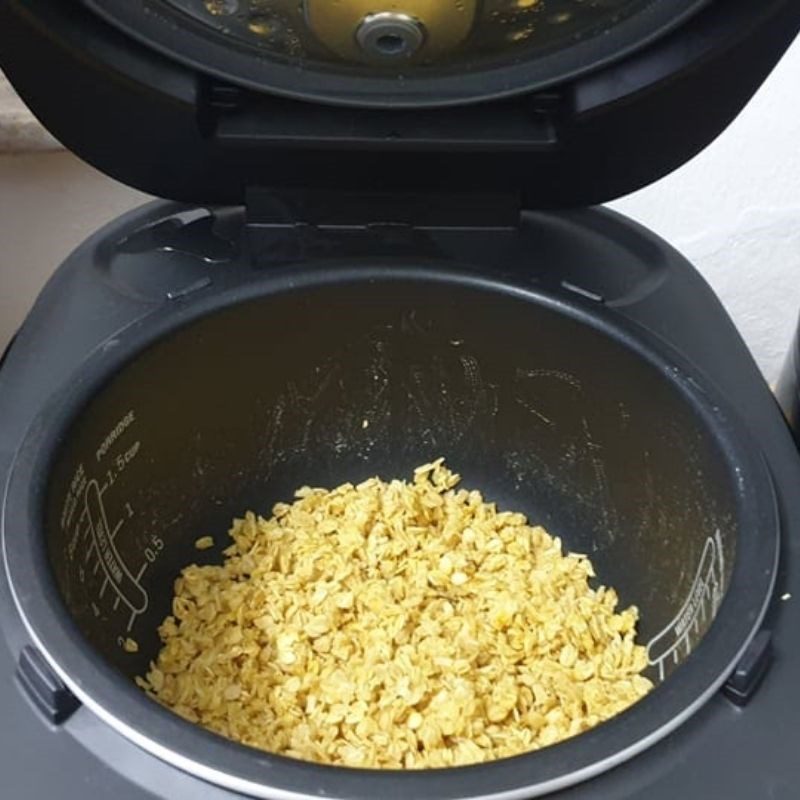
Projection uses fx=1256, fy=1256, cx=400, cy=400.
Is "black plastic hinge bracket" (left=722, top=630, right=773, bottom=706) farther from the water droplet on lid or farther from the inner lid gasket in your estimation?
the water droplet on lid

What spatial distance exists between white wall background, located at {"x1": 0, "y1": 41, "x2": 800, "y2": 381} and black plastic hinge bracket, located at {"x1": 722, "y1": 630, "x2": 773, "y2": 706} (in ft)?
2.31

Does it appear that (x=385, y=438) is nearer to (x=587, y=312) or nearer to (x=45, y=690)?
(x=587, y=312)

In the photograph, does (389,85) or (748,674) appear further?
(389,85)

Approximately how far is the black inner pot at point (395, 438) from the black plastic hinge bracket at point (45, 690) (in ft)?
0.37

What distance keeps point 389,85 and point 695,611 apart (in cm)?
42

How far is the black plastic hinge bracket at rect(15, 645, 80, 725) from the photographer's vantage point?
69cm

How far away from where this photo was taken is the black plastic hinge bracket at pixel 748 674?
700 millimetres

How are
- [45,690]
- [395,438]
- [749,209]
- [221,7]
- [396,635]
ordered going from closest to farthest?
[45,690] → [221,7] → [396,635] → [395,438] → [749,209]

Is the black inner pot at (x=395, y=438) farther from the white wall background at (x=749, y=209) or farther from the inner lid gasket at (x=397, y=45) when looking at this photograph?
the white wall background at (x=749, y=209)

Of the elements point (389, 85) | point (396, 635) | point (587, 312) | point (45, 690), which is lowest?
point (396, 635)

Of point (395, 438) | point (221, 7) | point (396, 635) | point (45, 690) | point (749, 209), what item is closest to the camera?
point (45, 690)

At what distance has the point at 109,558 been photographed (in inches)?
35.9

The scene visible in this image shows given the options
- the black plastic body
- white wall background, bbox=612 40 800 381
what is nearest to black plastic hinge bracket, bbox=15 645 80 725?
the black plastic body

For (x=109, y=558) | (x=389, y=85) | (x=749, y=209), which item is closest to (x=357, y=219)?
(x=389, y=85)
